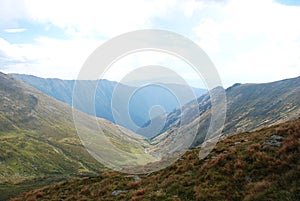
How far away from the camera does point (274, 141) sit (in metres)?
25.3

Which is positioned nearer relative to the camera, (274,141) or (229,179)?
(229,179)

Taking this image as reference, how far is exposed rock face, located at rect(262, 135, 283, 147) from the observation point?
24.5 m

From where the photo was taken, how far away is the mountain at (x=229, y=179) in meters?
18.4

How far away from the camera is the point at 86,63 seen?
71.8 feet

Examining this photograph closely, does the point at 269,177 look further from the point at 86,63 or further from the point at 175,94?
the point at 86,63

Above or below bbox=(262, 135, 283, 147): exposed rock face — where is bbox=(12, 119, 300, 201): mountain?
below

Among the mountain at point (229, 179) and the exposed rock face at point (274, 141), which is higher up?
the exposed rock face at point (274, 141)

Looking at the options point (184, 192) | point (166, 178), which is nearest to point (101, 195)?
point (166, 178)

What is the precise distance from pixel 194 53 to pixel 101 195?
16.9 metres

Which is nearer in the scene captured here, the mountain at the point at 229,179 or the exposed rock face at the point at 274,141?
the mountain at the point at 229,179

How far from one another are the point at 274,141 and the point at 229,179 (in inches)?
278

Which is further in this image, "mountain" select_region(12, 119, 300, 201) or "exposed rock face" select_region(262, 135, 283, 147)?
"exposed rock face" select_region(262, 135, 283, 147)

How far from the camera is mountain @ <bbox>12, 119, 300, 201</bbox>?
726 inches

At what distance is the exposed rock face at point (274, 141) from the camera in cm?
2446
